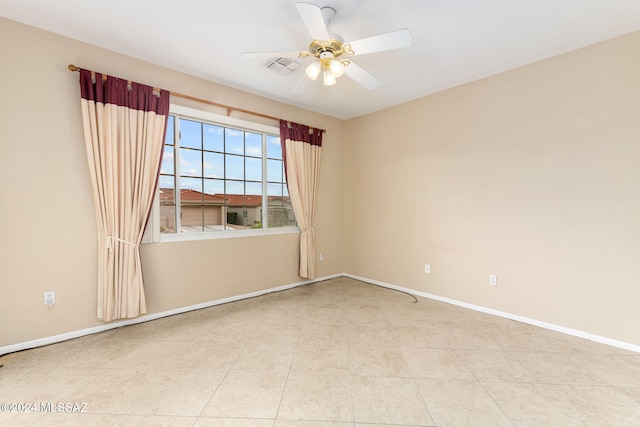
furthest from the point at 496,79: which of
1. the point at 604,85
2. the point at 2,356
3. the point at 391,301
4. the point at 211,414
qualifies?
the point at 2,356

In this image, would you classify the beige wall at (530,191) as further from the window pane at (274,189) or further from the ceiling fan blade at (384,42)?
the ceiling fan blade at (384,42)

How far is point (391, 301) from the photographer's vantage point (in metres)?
3.50

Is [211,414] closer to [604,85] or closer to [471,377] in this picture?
[471,377]

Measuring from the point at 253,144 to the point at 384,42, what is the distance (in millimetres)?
2237

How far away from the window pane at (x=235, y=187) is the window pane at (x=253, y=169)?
0.14m

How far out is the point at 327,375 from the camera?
197 cm

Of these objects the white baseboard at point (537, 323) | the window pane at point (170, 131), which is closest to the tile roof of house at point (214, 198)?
the window pane at point (170, 131)

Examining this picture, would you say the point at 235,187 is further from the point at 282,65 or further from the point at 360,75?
the point at 360,75

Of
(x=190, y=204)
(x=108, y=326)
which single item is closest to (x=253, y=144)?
(x=190, y=204)

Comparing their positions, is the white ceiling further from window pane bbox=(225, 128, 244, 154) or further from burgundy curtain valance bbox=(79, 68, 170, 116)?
window pane bbox=(225, 128, 244, 154)

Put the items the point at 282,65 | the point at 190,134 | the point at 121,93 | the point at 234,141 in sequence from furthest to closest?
the point at 234,141, the point at 190,134, the point at 282,65, the point at 121,93

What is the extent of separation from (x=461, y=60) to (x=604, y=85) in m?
1.22

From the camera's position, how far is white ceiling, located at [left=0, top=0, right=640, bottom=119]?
203cm

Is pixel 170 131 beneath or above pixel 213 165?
above
